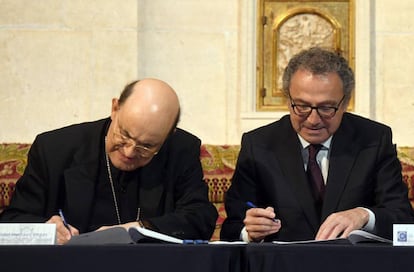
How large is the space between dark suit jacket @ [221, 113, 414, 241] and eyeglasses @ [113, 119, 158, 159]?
19.7 inches

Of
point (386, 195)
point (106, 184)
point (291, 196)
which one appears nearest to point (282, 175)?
point (291, 196)

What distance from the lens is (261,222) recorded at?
361 cm

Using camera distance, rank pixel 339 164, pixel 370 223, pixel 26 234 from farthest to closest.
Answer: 1. pixel 339 164
2. pixel 370 223
3. pixel 26 234

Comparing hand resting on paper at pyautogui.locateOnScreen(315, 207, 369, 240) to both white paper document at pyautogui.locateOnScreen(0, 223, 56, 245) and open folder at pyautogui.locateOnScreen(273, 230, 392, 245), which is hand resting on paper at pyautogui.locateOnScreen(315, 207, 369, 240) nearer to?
open folder at pyautogui.locateOnScreen(273, 230, 392, 245)

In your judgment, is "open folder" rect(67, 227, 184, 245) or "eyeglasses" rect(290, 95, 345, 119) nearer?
"open folder" rect(67, 227, 184, 245)

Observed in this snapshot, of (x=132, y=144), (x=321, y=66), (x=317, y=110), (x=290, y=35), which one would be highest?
(x=290, y=35)

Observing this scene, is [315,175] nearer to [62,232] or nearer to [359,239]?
[359,239]

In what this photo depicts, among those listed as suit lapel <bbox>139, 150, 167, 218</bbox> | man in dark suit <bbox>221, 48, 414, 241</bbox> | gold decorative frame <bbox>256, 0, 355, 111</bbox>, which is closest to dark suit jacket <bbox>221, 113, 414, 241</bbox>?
man in dark suit <bbox>221, 48, 414, 241</bbox>

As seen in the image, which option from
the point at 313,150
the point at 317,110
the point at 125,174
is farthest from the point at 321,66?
the point at 125,174

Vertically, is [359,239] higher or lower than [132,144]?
lower
